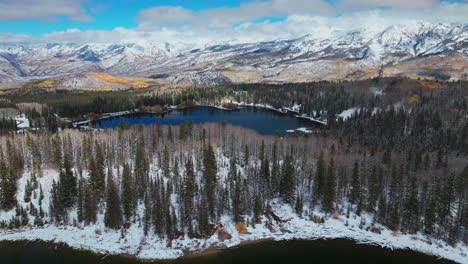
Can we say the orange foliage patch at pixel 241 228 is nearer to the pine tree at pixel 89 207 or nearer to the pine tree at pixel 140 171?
the pine tree at pixel 140 171

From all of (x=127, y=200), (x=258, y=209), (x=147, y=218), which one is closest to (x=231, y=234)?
(x=258, y=209)

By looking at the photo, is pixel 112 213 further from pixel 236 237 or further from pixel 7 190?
pixel 7 190

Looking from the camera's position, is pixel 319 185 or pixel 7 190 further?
pixel 319 185

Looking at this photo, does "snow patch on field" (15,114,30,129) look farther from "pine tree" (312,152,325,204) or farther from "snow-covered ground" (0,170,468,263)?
"pine tree" (312,152,325,204)

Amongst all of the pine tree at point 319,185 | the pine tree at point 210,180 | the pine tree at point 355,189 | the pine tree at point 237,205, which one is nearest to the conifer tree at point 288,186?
the pine tree at point 319,185

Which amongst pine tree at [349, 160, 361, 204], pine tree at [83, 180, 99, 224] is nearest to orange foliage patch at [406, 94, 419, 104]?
pine tree at [349, 160, 361, 204]
